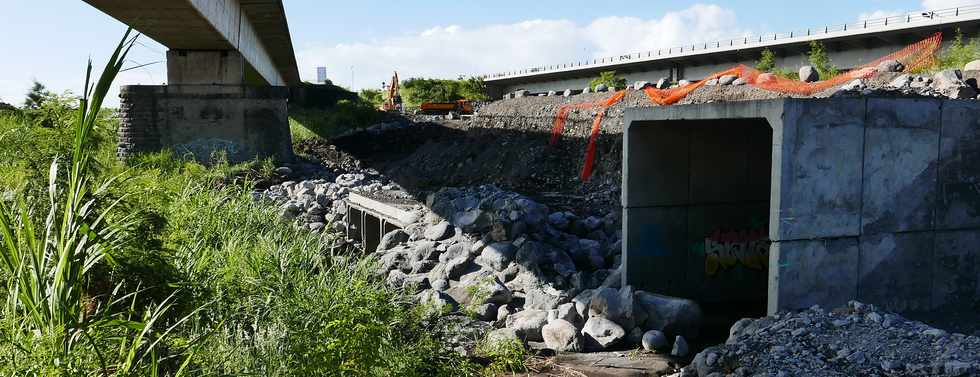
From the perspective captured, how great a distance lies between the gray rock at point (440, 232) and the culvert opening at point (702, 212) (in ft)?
15.9

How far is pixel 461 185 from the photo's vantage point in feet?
79.3

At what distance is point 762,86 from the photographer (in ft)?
68.9

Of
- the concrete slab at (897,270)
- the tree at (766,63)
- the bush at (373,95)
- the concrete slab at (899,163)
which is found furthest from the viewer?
the bush at (373,95)

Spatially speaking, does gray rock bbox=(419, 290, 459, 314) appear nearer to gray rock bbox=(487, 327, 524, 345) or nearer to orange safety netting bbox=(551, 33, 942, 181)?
gray rock bbox=(487, 327, 524, 345)

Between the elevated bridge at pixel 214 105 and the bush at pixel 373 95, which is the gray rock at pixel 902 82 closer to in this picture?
the elevated bridge at pixel 214 105

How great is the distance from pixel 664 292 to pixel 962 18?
25303mm

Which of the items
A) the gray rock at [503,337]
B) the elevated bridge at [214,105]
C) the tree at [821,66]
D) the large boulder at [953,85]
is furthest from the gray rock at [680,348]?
the tree at [821,66]

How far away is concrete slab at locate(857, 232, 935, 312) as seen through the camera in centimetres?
907

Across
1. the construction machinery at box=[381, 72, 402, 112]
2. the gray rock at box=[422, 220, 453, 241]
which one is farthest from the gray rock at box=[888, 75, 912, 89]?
the construction machinery at box=[381, 72, 402, 112]

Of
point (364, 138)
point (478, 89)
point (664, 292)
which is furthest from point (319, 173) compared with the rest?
point (478, 89)

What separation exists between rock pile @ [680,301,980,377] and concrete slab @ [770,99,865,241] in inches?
35.7

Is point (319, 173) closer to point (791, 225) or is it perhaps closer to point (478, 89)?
Result: point (791, 225)

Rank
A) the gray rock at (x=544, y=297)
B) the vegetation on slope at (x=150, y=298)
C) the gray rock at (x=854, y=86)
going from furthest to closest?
the gray rock at (x=854, y=86), the gray rock at (x=544, y=297), the vegetation on slope at (x=150, y=298)

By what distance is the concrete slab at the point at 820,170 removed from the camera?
8562 millimetres
